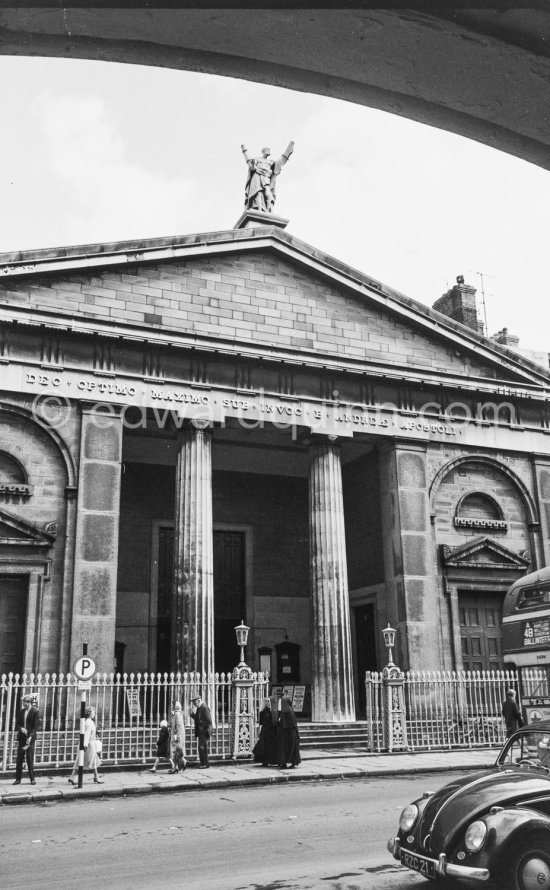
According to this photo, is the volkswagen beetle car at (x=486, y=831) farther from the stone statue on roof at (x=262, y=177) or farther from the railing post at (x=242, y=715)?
the stone statue on roof at (x=262, y=177)

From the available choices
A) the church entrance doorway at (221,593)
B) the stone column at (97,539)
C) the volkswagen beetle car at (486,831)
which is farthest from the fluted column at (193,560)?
the volkswagen beetle car at (486,831)

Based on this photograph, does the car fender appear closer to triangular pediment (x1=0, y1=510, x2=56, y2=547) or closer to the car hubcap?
the car hubcap

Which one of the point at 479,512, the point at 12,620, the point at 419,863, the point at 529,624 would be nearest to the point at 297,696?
the point at 479,512

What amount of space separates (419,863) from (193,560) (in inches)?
604

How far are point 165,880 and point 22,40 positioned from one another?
762cm

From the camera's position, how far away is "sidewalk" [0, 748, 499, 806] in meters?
15.2

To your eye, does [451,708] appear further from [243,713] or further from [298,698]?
[243,713]

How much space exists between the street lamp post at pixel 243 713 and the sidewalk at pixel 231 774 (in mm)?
355

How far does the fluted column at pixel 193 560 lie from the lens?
21656mm

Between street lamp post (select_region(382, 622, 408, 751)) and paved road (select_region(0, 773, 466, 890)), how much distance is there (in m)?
6.28

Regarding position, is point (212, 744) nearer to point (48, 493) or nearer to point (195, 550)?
point (195, 550)

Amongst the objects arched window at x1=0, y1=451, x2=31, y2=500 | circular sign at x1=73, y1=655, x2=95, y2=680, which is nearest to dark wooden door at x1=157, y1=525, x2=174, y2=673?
arched window at x1=0, y1=451, x2=31, y2=500

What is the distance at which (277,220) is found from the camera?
86.8ft

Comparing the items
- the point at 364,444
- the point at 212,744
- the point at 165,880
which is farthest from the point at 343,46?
the point at 364,444
